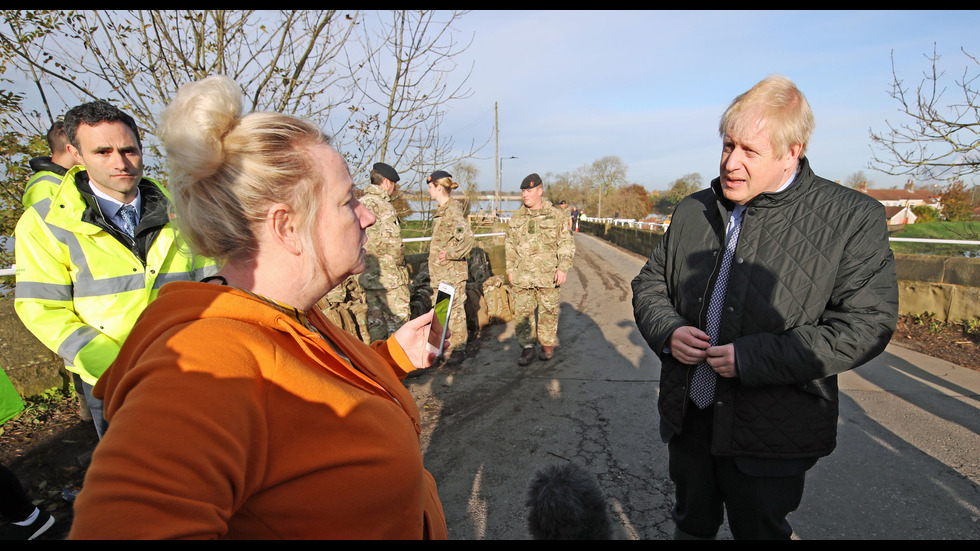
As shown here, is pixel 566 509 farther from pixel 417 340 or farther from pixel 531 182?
pixel 531 182

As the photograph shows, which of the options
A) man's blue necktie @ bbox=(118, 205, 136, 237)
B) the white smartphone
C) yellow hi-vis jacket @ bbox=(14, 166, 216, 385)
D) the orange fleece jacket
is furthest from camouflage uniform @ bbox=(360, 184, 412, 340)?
the orange fleece jacket

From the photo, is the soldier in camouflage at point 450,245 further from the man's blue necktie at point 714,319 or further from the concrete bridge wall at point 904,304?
the man's blue necktie at point 714,319

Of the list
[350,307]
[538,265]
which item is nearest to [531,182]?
[538,265]

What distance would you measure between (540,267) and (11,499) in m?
5.16

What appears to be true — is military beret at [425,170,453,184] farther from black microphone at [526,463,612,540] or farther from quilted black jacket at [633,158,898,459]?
black microphone at [526,463,612,540]

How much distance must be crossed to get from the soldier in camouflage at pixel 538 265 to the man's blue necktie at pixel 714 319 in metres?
3.78

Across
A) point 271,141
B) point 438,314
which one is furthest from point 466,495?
point 271,141

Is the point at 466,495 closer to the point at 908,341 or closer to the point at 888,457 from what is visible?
the point at 888,457

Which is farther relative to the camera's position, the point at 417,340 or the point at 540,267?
the point at 540,267

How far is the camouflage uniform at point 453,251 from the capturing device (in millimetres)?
6125

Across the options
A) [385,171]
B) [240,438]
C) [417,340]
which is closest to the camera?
[240,438]

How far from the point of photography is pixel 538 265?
6.11 metres

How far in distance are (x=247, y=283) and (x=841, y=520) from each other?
357cm

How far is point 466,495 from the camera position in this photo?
312cm
